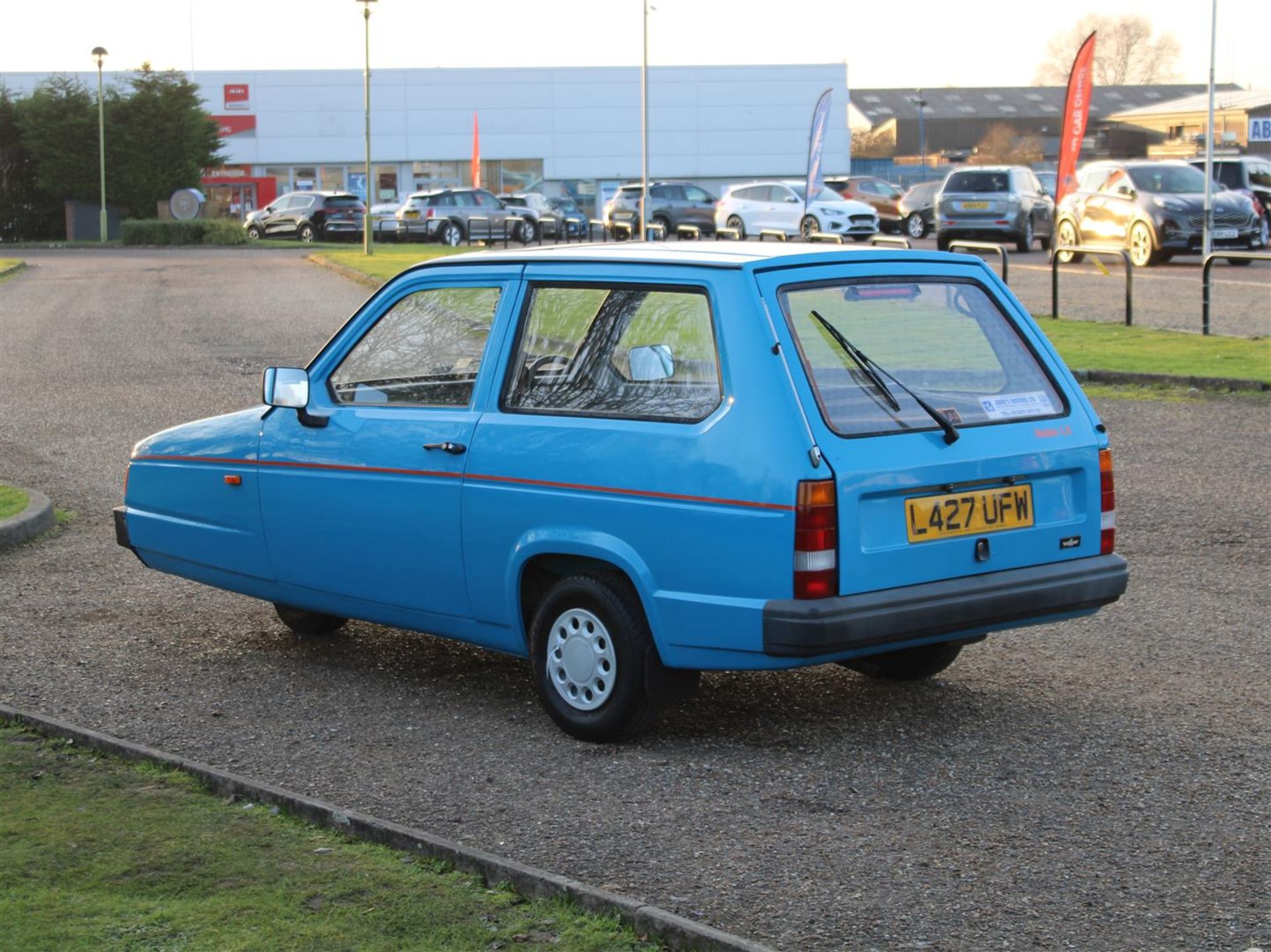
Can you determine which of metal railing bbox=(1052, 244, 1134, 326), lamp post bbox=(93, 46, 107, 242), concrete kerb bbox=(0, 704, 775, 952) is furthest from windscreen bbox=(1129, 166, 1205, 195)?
lamp post bbox=(93, 46, 107, 242)

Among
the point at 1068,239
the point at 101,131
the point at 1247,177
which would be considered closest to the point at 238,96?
the point at 101,131

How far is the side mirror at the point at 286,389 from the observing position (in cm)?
624

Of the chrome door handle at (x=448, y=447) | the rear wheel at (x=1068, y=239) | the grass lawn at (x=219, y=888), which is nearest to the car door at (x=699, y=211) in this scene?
the rear wheel at (x=1068, y=239)

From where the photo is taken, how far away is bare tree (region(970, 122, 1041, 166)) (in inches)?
3716

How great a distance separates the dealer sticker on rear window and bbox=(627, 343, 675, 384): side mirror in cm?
105

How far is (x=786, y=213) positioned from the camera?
4291cm

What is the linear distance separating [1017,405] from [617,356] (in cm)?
135

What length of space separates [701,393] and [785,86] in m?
77.3

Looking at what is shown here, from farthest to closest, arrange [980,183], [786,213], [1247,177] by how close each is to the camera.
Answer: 1. [786,213]
2. [980,183]
3. [1247,177]

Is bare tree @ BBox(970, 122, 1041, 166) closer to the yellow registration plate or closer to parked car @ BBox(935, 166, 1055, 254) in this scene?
parked car @ BBox(935, 166, 1055, 254)

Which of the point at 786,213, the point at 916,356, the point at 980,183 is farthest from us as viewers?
the point at 786,213

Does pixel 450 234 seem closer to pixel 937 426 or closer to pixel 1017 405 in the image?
pixel 1017 405

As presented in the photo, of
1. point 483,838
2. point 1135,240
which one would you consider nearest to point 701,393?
point 483,838

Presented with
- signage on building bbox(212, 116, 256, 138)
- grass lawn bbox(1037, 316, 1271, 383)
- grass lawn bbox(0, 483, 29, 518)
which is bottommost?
grass lawn bbox(0, 483, 29, 518)
